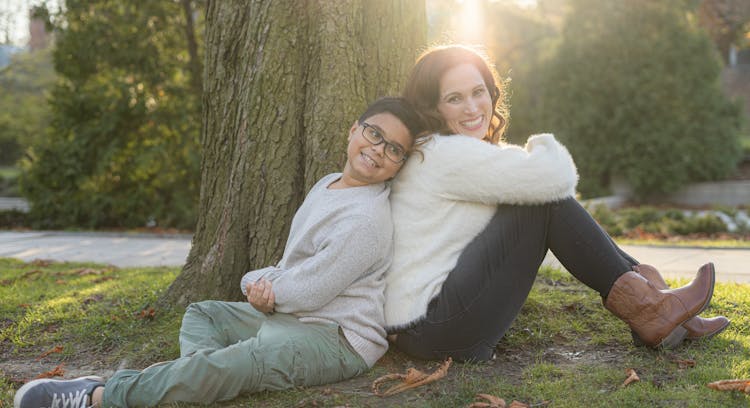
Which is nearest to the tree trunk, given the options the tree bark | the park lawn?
the park lawn

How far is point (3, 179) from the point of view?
18984 millimetres

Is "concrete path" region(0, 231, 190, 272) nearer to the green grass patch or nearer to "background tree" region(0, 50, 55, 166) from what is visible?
the green grass patch

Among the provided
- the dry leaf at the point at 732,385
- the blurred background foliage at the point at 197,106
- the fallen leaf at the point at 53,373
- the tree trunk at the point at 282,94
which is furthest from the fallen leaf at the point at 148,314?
the blurred background foliage at the point at 197,106

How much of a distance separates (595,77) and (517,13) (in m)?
5.36

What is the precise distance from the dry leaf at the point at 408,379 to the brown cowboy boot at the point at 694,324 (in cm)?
92

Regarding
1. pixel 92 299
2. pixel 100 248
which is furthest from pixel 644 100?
pixel 92 299

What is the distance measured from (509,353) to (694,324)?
0.79 m

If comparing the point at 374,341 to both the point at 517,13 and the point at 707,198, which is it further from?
the point at 517,13

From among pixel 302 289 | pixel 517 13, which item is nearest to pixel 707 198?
pixel 517 13

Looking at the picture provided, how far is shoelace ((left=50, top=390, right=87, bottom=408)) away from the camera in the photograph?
2.53 m

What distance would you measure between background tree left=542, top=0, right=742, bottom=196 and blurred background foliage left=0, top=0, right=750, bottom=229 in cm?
2

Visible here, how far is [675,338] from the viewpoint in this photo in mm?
2996

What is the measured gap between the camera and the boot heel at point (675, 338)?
298 cm

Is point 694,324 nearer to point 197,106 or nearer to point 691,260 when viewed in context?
point 691,260
